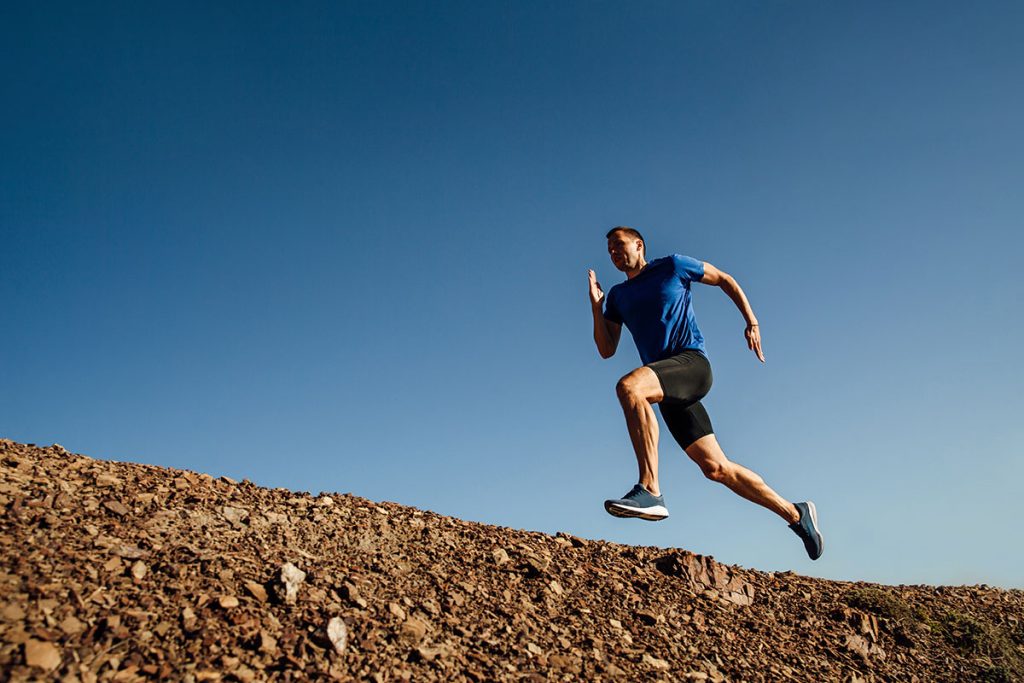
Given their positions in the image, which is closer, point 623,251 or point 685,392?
point 685,392

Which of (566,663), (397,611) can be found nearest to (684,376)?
(566,663)

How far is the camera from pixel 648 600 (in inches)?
227

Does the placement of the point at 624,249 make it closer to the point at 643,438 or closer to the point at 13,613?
the point at 643,438

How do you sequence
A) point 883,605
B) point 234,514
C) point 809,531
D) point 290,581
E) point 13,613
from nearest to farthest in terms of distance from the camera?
point 13,613, point 290,581, point 234,514, point 809,531, point 883,605

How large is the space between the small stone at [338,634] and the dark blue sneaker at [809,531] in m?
4.28

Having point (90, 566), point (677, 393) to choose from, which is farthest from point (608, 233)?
point (90, 566)

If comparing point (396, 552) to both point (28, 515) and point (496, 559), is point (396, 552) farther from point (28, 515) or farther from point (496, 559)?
point (28, 515)

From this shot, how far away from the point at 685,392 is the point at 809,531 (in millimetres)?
1985

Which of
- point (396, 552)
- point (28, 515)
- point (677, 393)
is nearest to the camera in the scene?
point (28, 515)

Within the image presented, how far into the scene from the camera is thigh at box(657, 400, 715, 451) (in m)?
5.95

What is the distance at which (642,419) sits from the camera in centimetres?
526

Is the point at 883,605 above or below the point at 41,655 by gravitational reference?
above

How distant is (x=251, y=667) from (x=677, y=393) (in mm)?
3599

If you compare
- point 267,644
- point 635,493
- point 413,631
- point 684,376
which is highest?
point 684,376
